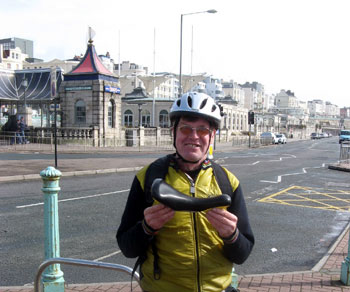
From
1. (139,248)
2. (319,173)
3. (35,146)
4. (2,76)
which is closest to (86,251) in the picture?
(139,248)

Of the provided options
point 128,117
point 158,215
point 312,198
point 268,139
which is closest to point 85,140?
point 312,198

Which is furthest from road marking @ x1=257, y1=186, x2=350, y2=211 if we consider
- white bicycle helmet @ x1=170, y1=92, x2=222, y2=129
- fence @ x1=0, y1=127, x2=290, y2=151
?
fence @ x1=0, y1=127, x2=290, y2=151

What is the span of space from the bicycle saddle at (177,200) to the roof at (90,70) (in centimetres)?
2958

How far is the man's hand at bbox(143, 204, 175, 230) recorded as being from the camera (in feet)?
6.14

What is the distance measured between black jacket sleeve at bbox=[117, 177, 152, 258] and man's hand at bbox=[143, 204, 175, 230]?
0.46 feet

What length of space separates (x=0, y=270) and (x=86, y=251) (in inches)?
48.8

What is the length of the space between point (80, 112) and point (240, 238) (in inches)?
1195

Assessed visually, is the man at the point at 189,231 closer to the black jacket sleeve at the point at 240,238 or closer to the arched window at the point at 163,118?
the black jacket sleeve at the point at 240,238

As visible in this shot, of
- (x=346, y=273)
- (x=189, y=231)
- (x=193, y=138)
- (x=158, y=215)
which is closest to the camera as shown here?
(x=158, y=215)

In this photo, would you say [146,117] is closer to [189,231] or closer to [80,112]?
[80,112]

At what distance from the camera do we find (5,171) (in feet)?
45.5

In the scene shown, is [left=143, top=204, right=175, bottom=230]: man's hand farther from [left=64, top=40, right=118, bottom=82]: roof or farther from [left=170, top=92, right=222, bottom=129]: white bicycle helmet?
[left=64, top=40, right=118, bottom=82]: roof

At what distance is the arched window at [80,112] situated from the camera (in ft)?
101

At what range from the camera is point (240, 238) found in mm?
2100
